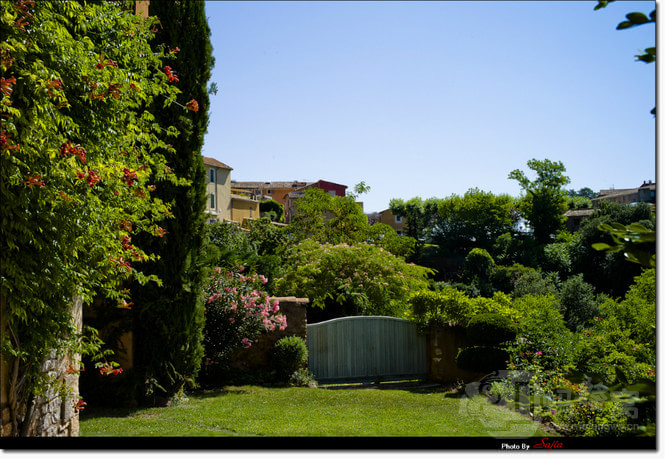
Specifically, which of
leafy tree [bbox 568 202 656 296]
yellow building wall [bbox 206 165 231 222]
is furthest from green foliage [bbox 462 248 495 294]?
yellow building wall [bbox 206 165 231 222]

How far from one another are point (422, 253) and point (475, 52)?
25.9 meters

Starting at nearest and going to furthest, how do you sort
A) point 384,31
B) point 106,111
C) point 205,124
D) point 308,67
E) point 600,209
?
point 106,111 < point 384,31 < point 308,67 < point 205,124 < point 600,209

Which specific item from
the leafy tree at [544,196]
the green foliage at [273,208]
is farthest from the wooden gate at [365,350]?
the green foliage at [273,208]

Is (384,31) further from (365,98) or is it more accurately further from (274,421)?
(274,421)

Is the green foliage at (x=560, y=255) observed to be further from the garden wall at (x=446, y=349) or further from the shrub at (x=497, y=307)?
the garden wall at (x=446, y=349)

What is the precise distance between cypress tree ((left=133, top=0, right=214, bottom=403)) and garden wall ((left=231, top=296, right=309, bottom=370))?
77.5 inches

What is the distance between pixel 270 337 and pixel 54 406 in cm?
509

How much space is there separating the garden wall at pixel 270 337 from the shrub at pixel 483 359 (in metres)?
2.91

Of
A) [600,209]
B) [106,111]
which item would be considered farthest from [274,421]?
[600,209]

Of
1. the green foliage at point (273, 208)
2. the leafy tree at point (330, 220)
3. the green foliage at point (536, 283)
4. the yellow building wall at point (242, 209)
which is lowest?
the green foliage at point (536, 283)

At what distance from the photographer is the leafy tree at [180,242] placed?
22.8 ft

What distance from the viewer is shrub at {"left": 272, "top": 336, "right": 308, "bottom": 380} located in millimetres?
9172

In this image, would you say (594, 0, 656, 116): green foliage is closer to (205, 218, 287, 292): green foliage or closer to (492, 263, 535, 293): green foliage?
(205, 218, 287, 292): green foliage

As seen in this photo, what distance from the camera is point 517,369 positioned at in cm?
755
